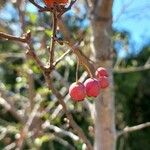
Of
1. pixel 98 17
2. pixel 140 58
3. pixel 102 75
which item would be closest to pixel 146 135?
pixel 140 58

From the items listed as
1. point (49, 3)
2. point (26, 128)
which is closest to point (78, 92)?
point (49, 3)

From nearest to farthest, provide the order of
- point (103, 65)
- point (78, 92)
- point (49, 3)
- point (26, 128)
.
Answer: point (49, 3)
point (78, 92)
point (103, 65)
point (26, 128)

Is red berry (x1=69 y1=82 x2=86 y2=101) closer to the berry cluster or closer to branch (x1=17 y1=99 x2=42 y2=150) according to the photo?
the berry cluster

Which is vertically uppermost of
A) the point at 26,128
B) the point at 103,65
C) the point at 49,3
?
the point at 49,3

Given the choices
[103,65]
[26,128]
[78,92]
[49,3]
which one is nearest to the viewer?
[49,3]

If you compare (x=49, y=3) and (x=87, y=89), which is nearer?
(x=49, y=3)

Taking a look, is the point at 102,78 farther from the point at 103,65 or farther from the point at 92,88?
the point at 103,65

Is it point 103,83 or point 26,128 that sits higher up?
point 103,83

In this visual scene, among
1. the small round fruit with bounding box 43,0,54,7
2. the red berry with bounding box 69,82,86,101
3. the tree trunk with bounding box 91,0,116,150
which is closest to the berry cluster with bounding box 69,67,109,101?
the red berry with bounding box 69,82,86,101

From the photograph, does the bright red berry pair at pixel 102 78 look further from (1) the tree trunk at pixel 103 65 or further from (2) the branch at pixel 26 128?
(2) the branch at pixel 26 128
